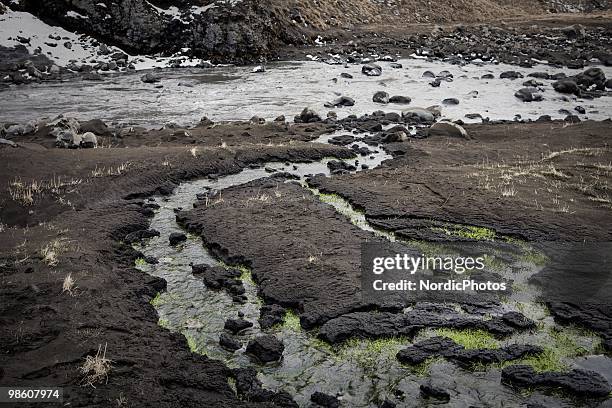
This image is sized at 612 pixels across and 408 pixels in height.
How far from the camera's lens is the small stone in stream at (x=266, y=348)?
684 centimetres

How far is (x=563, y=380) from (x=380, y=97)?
63.4 feet

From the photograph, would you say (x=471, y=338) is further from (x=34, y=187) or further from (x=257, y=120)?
(x=257, y=120)

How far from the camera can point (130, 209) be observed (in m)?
11.6

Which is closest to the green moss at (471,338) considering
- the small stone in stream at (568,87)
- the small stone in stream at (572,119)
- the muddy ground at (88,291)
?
the muddy ground at (88,291)

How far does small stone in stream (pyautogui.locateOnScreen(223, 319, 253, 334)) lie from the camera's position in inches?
292

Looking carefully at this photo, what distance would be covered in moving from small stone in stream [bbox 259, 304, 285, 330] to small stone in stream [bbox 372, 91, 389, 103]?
17.8 m

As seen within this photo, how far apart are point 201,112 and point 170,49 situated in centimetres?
1501

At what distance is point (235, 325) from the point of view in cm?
743

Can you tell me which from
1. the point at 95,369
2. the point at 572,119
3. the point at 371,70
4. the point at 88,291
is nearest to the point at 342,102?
the point at 371,70

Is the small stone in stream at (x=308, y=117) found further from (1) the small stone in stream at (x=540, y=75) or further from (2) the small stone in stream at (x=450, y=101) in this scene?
(1) the small stone in stream at (x=540, y=75)

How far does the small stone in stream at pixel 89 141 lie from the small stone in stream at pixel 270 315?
10.9 m

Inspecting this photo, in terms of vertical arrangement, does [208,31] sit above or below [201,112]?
above

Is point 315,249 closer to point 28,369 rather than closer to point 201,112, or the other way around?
point 28,369

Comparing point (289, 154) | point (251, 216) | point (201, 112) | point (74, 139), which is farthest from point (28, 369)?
point (201, 112)
